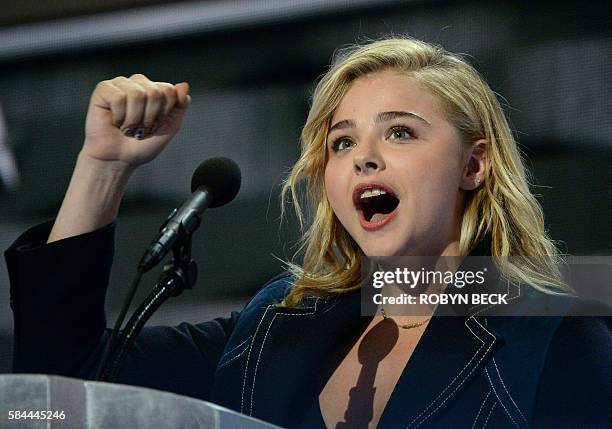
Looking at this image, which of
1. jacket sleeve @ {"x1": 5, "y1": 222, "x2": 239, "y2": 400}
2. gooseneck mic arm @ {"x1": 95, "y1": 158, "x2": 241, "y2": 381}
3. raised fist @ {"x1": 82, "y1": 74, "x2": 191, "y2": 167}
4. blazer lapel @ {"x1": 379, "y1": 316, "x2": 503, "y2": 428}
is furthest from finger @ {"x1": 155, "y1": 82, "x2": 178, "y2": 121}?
blazer lapel @ {"x1": 379, "y1": 316, "x2": 503, "y2": 428}

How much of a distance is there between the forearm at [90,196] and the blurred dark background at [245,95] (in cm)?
49

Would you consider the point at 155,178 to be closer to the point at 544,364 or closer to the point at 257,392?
the point at 257,392

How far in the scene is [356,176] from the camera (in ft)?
4.91

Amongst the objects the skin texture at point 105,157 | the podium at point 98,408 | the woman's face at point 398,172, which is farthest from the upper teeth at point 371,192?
the podium at point 98,408

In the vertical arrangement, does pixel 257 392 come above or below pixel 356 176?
below

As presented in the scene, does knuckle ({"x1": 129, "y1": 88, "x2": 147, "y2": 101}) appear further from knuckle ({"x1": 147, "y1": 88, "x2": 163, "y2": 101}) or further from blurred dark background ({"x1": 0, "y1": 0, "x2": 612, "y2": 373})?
blurred dark background ({"x1": 0, "y1": 0, "x2": 612, "y2": 373})

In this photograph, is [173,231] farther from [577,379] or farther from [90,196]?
[577,379]

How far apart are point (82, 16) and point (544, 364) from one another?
1249 mm

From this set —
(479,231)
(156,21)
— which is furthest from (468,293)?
(156,21)

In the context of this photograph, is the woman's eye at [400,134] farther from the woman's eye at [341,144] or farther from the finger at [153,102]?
the finger at [153,102]

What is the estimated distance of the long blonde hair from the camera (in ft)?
4.94

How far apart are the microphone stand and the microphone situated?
15mm

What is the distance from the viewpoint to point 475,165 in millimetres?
1566

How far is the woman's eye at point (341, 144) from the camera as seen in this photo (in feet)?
5.11
